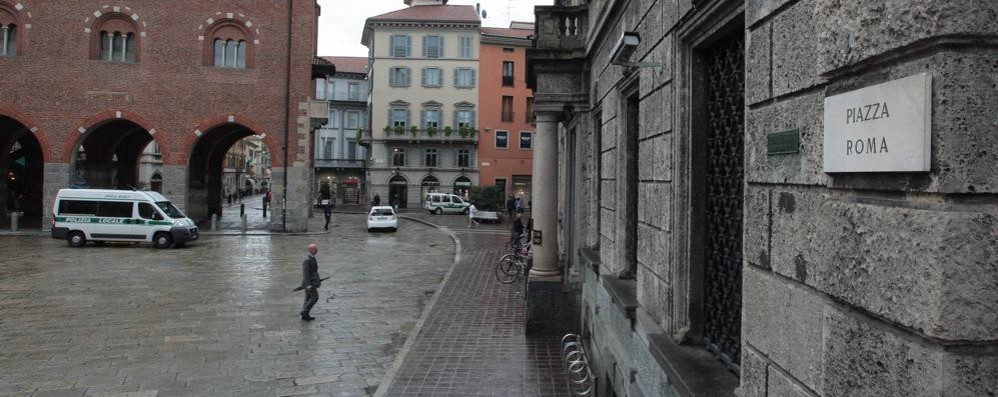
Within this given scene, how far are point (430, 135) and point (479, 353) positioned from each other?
145 feet

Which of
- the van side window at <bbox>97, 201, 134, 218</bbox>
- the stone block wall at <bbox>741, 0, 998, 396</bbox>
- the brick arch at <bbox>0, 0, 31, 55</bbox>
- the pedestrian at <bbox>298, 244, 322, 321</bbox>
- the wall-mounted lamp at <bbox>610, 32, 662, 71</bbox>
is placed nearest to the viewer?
the stone block wall at <bbox>741, 0, 998, 396</bbox>

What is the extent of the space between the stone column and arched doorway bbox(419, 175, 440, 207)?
4302cm

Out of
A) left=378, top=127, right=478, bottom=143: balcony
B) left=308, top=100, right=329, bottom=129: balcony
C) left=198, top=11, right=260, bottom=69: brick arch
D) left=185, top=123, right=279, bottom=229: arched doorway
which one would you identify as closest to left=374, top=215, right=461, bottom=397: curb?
left=308, top=100, right=329, bottom=129: balcony

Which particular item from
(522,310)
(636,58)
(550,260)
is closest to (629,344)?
(636,58)

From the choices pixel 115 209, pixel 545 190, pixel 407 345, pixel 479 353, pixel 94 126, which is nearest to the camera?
pixel 479 353

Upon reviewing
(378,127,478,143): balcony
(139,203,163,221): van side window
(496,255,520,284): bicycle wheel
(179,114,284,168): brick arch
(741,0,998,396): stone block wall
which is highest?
(378,127,478,143): balcony

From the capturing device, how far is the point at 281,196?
93.9ft

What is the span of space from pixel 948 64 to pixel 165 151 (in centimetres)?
3138

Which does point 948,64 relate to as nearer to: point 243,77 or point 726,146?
point 726,146

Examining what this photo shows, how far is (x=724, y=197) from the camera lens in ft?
12.5

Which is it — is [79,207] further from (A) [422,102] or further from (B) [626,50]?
(A) [422,102]

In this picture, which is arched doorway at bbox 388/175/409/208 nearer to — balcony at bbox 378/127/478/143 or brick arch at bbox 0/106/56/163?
balcony at bbox 378/127/478/143

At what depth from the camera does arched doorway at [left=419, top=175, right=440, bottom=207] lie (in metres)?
53.3

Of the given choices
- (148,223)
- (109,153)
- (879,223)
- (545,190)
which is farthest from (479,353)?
(109,153)
